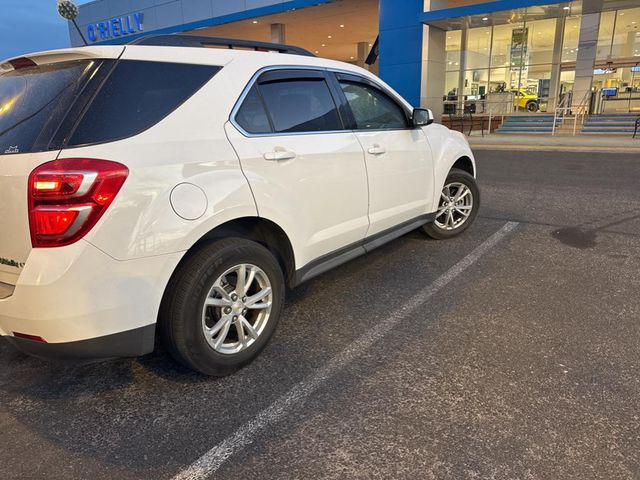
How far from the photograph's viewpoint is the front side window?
3.76 metres

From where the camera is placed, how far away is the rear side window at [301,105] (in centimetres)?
306

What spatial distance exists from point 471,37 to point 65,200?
25.8m

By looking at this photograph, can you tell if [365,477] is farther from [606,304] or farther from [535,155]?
[535,155]

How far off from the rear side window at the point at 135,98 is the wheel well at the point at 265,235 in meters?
0.70

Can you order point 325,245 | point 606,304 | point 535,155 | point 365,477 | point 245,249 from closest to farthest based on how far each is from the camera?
point 365,477, point 245,249, point 325,245, point 606,304, point 535,155

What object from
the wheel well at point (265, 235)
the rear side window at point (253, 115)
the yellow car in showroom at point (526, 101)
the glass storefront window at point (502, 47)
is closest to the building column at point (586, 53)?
the yellow car in showroom at point (526, 101)

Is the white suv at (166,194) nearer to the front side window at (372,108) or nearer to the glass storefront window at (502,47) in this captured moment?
the front side window at (372,108)

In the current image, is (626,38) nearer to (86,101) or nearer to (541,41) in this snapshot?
(541,41)

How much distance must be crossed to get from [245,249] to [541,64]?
2724cm

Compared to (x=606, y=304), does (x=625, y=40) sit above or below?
above

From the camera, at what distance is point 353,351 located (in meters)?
3.06

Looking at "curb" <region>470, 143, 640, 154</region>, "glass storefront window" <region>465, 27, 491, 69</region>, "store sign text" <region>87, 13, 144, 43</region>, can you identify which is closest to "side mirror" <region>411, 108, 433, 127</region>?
"curb" <region>470, 143, 640, 154</region>

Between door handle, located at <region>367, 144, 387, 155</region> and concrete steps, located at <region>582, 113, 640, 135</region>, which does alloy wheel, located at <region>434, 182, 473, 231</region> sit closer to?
door handle, located at <region>367, 144, 387, 155</region>

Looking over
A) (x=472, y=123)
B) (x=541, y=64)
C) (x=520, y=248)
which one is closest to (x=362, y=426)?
(x=520, y=248)
